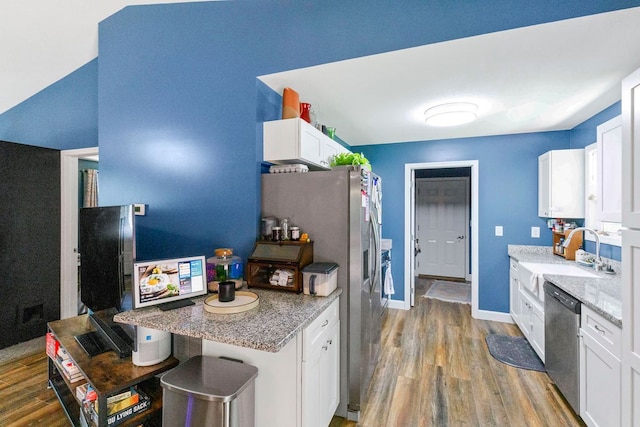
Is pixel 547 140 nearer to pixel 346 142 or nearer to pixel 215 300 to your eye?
pixel 346 142

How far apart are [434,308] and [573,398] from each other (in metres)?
2.25

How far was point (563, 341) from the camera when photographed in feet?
6.84

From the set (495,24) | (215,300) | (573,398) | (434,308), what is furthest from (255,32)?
(434,308)

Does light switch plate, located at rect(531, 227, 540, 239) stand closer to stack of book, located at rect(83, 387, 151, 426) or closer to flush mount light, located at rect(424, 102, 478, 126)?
flush mount light, located at rect(424, 102, 478, 126)

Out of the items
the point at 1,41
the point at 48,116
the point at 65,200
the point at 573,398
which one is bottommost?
the point at 573,398

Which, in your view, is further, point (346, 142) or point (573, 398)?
point (346, 142)

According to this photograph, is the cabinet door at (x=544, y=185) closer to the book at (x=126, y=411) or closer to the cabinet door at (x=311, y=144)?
the cabinet door at (x=311, y=144)

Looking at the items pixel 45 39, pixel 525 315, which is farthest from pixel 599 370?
pixel 45 39

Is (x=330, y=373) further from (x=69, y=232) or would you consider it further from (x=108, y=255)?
(x=69, y=232)

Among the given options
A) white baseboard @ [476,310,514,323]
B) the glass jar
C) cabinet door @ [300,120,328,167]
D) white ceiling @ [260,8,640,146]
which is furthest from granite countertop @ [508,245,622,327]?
the glass jar

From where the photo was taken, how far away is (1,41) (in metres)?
2.69

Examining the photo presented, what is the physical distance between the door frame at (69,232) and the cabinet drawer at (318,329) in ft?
10.7

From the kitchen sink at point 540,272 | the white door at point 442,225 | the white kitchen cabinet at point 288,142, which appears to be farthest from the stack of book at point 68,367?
the white door at point 442,225

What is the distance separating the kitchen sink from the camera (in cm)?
247
